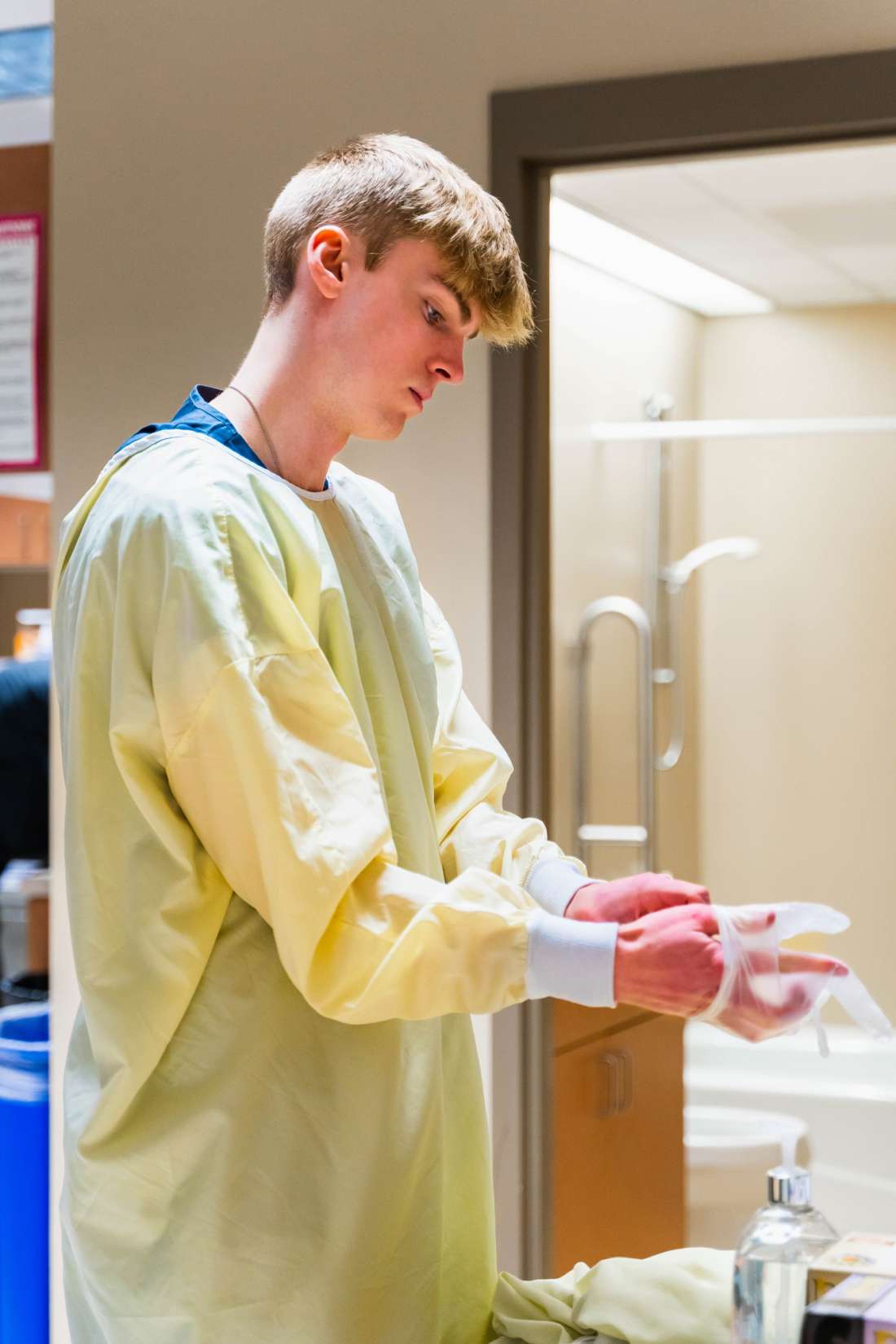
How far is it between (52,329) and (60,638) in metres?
1.32

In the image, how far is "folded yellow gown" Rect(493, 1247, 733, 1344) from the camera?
133 centimetres

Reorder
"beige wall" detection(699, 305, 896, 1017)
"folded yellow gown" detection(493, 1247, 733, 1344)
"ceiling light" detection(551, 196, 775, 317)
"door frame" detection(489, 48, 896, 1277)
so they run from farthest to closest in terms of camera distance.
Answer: "beige wall" detection(699, 305, 896, 1017), "ceiling light" detection(551, 196, 775, 317), "door frame" detection(489, 48, 896, 1277), "folded yellow gown" detection(493, 1247, 733, 1344)

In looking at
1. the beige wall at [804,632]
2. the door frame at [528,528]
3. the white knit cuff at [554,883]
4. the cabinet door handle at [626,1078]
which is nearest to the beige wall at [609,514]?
the beige wall at [804,632]

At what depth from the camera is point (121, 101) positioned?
250 centimetres

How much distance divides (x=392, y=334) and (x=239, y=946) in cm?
54

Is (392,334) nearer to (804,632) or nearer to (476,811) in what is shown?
(476,811)

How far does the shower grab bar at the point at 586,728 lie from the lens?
3.65 meters

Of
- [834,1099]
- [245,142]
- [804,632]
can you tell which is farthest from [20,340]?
[834,1099]

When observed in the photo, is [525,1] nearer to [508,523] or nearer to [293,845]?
[508,523]

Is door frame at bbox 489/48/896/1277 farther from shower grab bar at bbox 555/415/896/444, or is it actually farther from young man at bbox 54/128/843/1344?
shower grab bar at bbox 555/415/896/444

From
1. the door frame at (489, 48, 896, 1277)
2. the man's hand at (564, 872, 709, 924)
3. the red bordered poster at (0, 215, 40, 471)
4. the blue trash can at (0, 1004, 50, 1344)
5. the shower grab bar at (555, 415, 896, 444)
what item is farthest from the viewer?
the shower grab bar at (555, 415, 896, 444)

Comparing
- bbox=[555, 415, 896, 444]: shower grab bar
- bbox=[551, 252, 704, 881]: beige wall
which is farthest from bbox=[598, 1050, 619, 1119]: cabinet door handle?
bbox=[555, 415, 896, 444]: shower grab bar

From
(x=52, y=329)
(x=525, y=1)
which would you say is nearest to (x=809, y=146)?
(x=525, y=1)

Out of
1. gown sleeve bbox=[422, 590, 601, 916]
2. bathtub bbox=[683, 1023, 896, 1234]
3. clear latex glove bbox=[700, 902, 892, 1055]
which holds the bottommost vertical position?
bathtub bbox=[683, 1023, 896, 1234]
